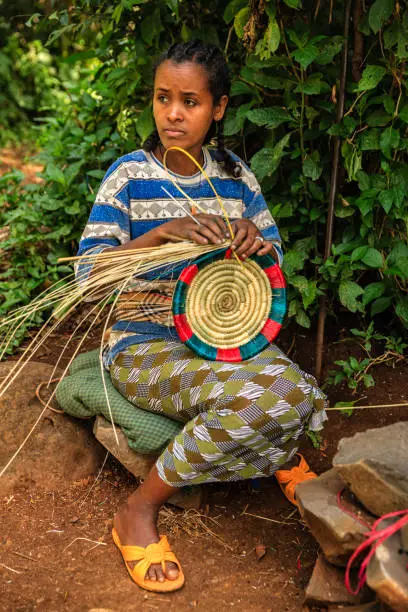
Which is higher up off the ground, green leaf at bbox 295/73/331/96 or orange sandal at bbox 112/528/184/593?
green leaf at bbox 295/73/331/96

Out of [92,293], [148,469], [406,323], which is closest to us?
[92,293]

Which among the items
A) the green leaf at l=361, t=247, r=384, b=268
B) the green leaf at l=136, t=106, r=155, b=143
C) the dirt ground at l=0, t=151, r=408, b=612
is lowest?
the dirt ground at l=0, t=151, r=408, b=612

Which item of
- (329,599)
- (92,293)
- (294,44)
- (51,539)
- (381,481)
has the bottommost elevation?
(51,539)

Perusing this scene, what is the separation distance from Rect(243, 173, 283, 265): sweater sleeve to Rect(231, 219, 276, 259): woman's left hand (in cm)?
34

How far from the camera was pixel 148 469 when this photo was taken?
101 inches

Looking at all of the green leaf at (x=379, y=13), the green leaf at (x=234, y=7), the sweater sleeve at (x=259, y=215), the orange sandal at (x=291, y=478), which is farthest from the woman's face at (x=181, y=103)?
the orange sandal at (x=291, y=478)

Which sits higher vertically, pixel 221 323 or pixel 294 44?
pixel 294 44

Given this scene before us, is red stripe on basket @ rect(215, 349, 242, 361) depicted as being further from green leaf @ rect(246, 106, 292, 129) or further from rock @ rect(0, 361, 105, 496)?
green leaf @ rect(246, 106, 292, 129)

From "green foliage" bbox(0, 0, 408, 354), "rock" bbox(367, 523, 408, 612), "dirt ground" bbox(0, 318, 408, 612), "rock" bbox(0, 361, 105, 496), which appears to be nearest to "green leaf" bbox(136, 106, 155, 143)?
"green foliage" bbox(0, 0, 408, 354)

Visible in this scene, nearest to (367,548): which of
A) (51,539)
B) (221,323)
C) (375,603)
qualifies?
(375,603)

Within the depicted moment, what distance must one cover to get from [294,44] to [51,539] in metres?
2.03

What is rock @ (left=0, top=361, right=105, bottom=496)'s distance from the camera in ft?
8.74

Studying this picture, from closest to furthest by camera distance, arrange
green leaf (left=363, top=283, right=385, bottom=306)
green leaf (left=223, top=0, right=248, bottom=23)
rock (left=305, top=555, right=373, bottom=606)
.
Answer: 1. rock (left=305, top=555, right=373, bottom=606)
2. green leaf (left=223, top=0, right=248, bottom=23)
3. green leaf (left=363, top=283, right=385, bottom=306)

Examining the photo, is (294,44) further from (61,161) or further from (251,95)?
(61,161)
